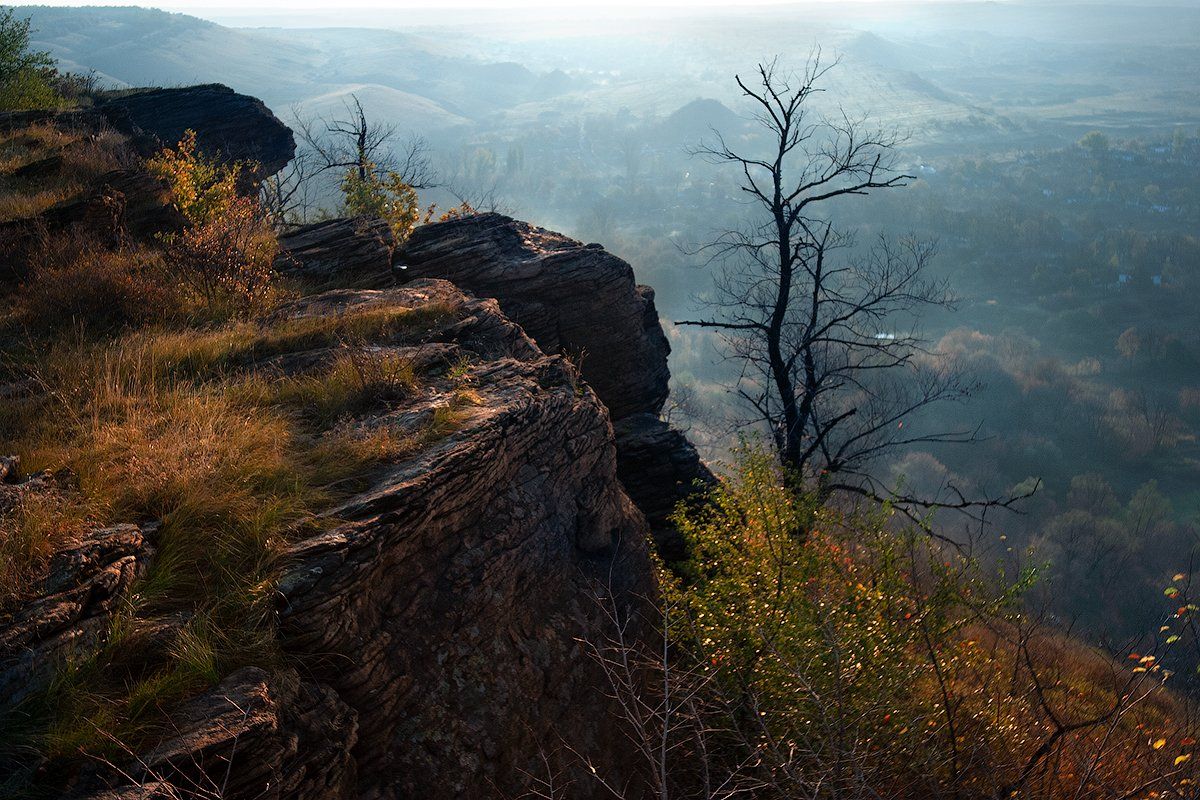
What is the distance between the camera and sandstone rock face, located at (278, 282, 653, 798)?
194 inches

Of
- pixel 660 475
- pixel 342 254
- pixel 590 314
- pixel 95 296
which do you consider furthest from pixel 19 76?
pixel 660 475

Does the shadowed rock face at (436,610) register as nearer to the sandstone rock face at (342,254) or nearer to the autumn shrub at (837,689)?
the autumn shrub at (837,689)

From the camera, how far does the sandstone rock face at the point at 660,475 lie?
11922 mm

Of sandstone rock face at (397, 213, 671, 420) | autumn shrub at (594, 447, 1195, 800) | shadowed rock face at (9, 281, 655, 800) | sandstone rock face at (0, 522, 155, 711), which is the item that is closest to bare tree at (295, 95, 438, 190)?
sandstone rock face at (397, 213, 671, 420)

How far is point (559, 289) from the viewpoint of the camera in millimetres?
12570

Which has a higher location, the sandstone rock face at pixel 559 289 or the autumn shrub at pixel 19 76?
the autumn shrub at pixel 19 76

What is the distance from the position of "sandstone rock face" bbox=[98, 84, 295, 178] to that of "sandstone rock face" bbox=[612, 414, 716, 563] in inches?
518

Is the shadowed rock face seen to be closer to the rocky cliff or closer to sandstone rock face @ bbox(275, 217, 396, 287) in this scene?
the rocky cliff

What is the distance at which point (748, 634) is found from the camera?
25.5ft

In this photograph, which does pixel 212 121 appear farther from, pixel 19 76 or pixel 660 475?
pixel 660 475

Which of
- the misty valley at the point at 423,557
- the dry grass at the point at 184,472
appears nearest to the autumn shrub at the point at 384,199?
the misty valley at the point at 423,557

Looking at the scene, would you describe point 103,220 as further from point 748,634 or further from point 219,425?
point 748,634

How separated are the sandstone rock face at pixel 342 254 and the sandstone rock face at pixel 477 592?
4.23 metres

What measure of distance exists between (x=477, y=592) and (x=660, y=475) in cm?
646
